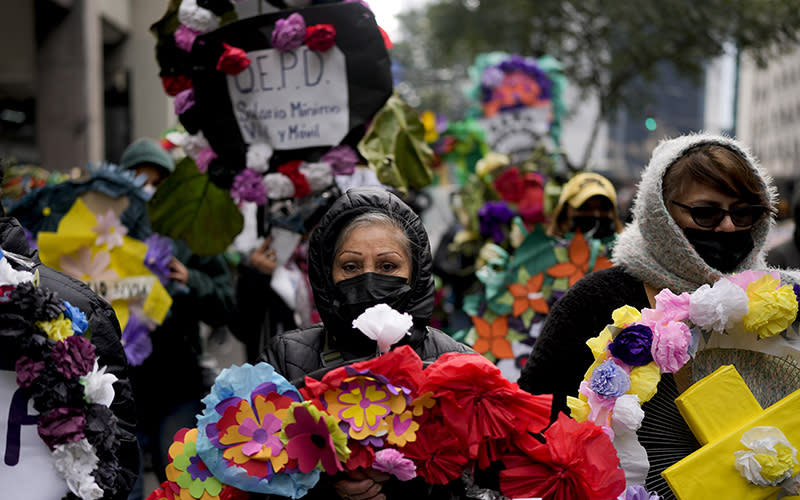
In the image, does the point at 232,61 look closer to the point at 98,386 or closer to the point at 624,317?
the point at 98,386

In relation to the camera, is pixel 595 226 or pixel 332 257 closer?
pixel 332 257

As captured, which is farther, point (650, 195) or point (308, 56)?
point (308, 56)

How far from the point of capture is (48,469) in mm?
2252

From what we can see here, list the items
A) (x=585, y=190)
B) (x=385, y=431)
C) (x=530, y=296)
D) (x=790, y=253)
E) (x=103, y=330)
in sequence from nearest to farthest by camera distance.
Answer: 1. (x=385, y=431)
2. (x=103, y=330)
3. (x=530, y=296)
4. (x=585, y=190)
5. (x=790, y=253)

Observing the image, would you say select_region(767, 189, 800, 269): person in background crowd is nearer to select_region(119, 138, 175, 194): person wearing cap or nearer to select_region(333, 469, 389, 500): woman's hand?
select_region(119, 138, 175, 194): person wearing cap

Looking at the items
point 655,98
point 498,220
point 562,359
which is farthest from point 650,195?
point 655,98

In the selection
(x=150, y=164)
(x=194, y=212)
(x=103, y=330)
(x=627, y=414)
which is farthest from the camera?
(x=150, y=164)

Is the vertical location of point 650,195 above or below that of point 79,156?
above

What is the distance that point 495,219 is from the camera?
6820mm

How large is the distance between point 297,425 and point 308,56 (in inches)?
96.7

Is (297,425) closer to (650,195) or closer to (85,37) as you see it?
(650,195)

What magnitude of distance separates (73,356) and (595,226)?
3.28 metres

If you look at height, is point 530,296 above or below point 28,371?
below

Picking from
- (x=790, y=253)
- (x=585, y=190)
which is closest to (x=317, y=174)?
(x=585, y=190)
